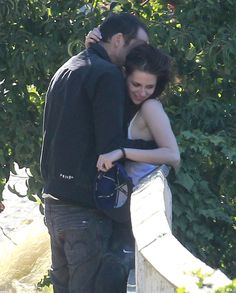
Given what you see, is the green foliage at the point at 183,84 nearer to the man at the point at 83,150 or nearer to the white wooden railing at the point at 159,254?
the man at the point at 83,150

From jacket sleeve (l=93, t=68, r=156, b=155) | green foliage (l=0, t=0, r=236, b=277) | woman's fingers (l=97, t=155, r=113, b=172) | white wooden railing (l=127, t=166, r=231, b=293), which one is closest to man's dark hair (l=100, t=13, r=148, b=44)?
jacket sleeve (l=93, t=68, r=156, b=155)

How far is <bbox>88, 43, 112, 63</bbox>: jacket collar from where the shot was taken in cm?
414

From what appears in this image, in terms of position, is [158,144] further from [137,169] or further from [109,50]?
[109,50]

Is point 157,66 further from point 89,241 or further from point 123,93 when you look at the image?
point 89,241

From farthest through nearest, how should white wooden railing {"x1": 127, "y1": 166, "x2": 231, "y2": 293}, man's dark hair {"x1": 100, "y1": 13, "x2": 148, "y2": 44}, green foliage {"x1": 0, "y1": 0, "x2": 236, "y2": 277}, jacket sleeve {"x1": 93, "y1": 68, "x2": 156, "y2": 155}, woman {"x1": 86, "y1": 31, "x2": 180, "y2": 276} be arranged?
green foliage {"x1": 0, "y1": 0, "x2": 236, "y2": 277}, man's dark hair {"x1": 100, "y1": 13, "x2": 148, "y2": 44}, woman {"x1": 86, "y1": 31, "x2": 180, "y2": 276}, jacket sleeve {"x1": 93, "y1": 68, "x2": 156, "y2": 155}, white wooden railing {"x1": 127, "y1": 166, "x2": 231, "y2": 293}

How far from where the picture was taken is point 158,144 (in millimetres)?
4066

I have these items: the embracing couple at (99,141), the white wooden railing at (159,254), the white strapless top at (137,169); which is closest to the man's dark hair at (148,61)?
the embracing couple at (99,141)

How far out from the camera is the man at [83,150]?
395 cm

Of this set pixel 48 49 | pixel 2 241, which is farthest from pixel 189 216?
pixel 2 241

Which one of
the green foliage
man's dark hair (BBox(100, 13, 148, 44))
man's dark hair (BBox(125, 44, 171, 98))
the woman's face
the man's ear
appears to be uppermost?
man's dark hair (BBox(100, 13, 148, 44))

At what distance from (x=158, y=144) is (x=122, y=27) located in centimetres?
54

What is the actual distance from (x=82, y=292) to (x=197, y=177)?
1317mm

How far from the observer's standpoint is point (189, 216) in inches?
199

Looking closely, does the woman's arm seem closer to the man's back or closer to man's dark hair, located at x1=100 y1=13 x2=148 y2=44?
the man's back
